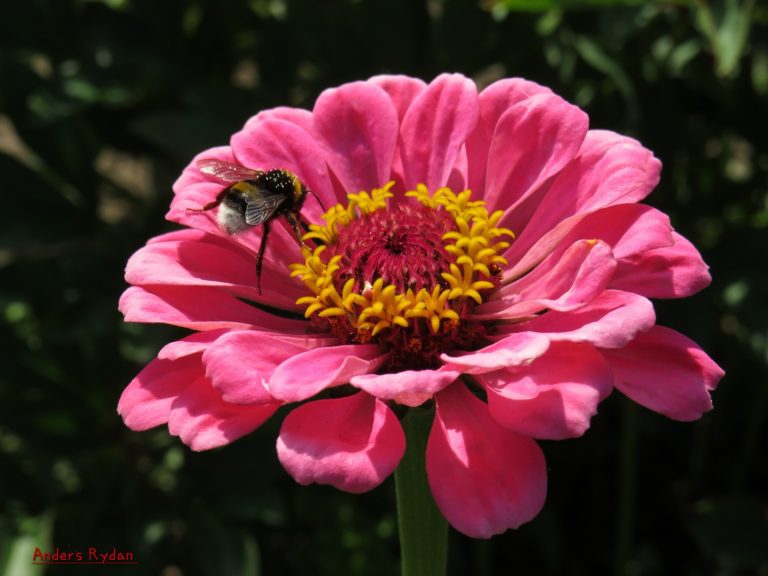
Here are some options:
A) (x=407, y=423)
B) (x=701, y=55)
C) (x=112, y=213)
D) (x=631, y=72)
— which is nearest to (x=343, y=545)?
(x=407, y=423)

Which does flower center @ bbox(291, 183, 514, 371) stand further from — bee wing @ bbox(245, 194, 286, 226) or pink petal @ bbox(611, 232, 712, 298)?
pink petal @ bbox(611, 232, 712, 298)

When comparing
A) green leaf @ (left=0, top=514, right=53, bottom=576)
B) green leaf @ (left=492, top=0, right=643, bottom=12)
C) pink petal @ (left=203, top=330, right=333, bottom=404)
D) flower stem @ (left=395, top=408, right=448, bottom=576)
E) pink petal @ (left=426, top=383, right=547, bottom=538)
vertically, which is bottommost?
green leaf @ (left=0, top=514, right=53, bottom=576)

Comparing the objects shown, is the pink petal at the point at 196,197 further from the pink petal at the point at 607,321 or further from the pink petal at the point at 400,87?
the pink petal at the point at 607,321

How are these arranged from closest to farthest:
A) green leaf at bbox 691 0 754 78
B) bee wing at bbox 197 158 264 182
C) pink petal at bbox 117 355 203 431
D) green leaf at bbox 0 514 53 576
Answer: pink petal at bbox 117 355 203 431 < bee wing at bbox 197 158 264 182 < green leaf at bbox 691 0 754 78 < green leaf at bbox 0 514 53 576

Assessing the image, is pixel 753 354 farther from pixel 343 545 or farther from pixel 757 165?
pixel 343 545

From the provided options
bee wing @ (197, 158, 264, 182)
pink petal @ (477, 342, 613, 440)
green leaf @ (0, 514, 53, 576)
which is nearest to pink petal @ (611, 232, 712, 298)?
pink petal @ (477, 342, 613, 440)

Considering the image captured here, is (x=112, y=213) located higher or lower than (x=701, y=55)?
lower

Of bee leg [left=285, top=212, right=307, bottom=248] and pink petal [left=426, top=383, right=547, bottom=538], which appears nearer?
pink petal [left=426, top=383, right=547, bottom=538]
